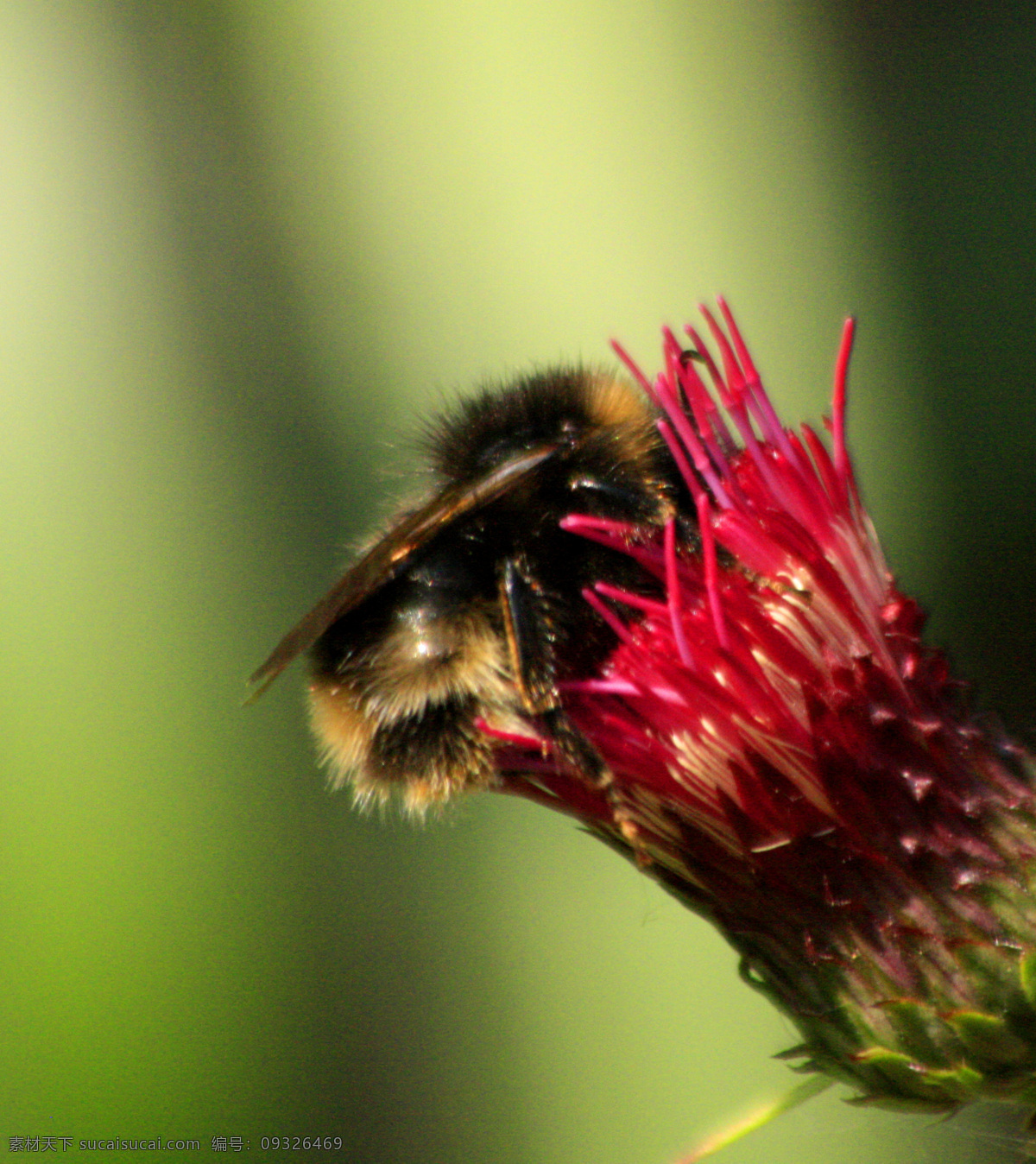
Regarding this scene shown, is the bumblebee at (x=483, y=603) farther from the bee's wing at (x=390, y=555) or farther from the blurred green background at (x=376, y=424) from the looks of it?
the blurred green background at (x=376, y=424)

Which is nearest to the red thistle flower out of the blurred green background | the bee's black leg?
the bee's black leg

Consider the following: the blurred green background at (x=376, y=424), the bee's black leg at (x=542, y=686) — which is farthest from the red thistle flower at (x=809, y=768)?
the blurred green background at (x=376, y=424)

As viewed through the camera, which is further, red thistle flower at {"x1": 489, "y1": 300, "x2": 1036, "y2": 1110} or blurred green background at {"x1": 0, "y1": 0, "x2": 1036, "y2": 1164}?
blurred green background at {"x1": 0, "y1": 0, "x2": 1036, "y2": 1164}

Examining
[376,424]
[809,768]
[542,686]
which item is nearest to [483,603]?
[542,686]

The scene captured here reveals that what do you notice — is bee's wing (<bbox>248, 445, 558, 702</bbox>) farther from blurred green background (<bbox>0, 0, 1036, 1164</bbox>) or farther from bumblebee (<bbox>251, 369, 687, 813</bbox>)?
blurred green background (<bbox>0, 0, 1036, 1164</bbox>)

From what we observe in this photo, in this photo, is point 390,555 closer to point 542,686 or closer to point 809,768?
point 542,686
